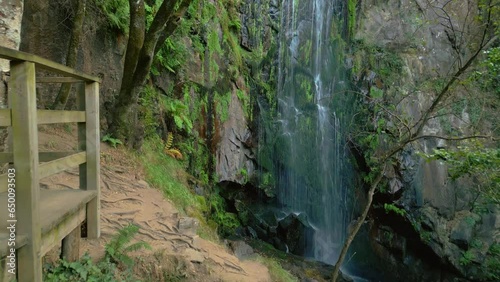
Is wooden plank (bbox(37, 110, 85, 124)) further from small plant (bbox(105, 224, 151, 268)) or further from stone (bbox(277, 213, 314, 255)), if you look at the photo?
stone (bbox(277, 213, 314, 255))

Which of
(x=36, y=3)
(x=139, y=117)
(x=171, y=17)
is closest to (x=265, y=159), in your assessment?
(x=139, y=117)

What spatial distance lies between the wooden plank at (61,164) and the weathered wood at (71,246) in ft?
2.21

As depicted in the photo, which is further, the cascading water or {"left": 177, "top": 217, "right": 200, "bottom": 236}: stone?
the cascading water

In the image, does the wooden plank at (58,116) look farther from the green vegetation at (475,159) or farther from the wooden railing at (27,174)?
the green vegetation at (475,159)

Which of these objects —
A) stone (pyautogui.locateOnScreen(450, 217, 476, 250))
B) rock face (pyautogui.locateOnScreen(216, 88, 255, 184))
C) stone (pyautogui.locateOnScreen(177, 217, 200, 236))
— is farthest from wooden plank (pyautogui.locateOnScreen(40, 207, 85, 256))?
stone (pyautogui.locateOnScreen(450, 217, 476, 250))

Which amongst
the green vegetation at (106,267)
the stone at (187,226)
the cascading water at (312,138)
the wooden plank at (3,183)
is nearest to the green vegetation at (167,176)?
the stone at (187,226)

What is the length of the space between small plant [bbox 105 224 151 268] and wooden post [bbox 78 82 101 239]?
293mm

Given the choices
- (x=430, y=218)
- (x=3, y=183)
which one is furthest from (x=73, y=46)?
(x=430, y=218)

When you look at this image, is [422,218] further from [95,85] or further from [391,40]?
[95,85]

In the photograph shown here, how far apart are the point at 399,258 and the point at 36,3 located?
13.0m

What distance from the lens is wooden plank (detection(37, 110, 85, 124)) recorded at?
249 cm

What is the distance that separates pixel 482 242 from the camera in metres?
11.7

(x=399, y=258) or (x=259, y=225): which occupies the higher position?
(x=259, y=225)

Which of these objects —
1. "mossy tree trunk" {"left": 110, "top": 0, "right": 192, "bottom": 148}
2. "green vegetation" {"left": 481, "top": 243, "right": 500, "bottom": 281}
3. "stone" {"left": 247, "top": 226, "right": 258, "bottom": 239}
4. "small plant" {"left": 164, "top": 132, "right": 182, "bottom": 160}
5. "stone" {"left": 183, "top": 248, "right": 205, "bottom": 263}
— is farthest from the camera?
"stone" {"left": 247, "top": 226, "right": 258, "bottom": 239}
